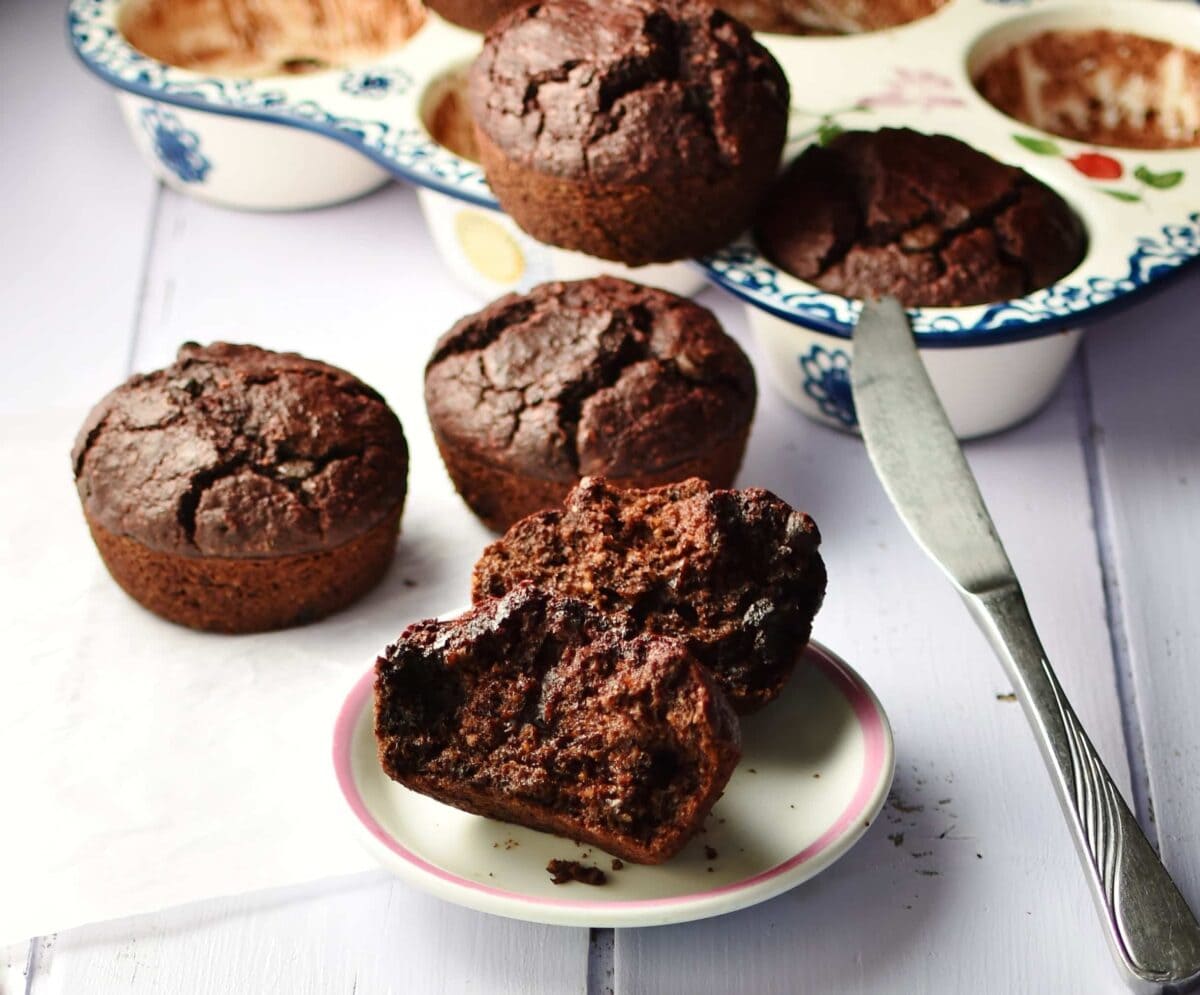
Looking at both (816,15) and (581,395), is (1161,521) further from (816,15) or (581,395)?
(816,15)

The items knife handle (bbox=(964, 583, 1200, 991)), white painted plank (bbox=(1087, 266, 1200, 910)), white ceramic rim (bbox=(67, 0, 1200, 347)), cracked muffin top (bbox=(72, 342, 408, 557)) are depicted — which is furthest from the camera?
white ceramic rim (bbox=(67, 0, 1200, 347))

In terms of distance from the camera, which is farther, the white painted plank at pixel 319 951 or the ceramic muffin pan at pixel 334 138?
the ceramic muffin pan at pixel 334 138

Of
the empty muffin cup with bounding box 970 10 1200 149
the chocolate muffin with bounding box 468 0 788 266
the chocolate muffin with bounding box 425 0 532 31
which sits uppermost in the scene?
the chocolate muffin with bounding box 468 0 788 266

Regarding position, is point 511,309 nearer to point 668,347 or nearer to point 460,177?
point 668,347

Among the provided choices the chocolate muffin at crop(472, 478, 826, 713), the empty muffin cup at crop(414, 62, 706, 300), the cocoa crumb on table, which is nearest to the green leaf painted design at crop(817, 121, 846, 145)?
the empty muffin cup at crop(414, 62, 706, 300)

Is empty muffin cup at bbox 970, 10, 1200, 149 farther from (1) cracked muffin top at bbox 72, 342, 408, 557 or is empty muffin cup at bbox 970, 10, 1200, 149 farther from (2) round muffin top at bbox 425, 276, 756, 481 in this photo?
(1) cracked muffin top at bbox 72, 342, 408, 557

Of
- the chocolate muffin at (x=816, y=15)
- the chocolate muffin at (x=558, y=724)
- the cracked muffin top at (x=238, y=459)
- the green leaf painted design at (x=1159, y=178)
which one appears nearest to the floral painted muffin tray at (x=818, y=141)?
the green leaf painted design at (x=1159, y=178)

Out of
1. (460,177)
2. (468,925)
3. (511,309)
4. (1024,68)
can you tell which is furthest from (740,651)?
(1024,68)

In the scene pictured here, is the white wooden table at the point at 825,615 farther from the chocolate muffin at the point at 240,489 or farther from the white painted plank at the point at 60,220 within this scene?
the chocolate muffin at the point at 240,489
